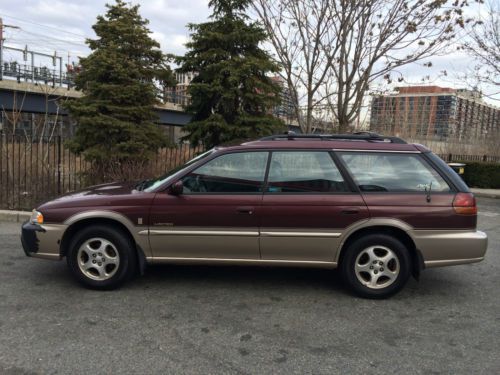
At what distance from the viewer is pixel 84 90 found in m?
11.1

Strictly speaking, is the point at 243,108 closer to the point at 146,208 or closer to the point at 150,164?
the point at 150,164

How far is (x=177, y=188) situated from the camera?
4312 millimetres

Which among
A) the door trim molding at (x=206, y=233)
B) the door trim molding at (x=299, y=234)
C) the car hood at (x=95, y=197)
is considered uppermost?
the car hood at (x=95, y=197)

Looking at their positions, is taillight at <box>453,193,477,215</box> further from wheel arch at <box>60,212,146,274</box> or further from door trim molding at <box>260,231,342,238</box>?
wheel arch at <box>60,212,146,274</box>

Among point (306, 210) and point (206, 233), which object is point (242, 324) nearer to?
point (206, 233)

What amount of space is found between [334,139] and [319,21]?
750cm

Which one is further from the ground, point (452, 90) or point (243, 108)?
point (452, 90)

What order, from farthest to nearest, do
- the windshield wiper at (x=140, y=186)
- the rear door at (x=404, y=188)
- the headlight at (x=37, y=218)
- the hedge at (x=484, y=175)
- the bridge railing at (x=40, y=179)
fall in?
the hedge at (x=484, y=175), the bridge railing at (x=40, y=179), the windshield wiper at (x=140, y=186), the headlight at (x=37, y=218), the rear door at (x=404, y=188)

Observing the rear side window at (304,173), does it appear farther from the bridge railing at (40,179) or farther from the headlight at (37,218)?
the bridge railing at (40,179)

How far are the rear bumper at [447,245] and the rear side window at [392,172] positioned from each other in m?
0.44

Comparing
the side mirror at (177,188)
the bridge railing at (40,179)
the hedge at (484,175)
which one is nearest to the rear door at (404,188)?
the side mirror at (177,188)

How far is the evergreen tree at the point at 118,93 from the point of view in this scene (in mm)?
10336

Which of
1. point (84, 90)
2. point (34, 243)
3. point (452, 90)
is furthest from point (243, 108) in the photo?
point (452, 90)

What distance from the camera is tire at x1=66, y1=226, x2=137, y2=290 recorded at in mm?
4406
